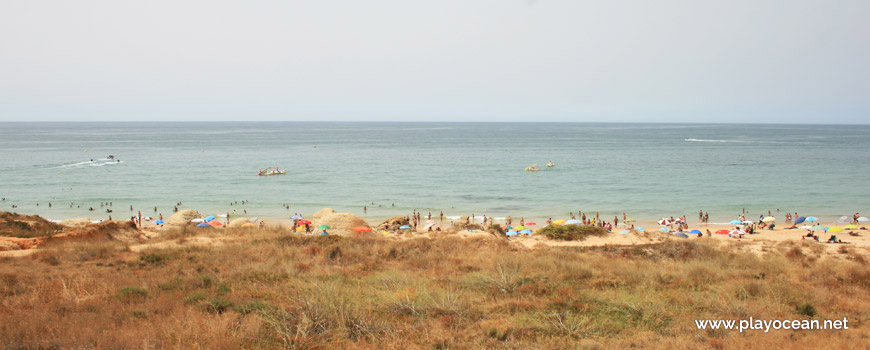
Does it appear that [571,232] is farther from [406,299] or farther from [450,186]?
[450,186]

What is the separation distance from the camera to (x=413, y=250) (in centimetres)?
1545

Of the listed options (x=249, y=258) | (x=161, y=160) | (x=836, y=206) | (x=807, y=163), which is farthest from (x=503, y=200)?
(x=161, y=160)

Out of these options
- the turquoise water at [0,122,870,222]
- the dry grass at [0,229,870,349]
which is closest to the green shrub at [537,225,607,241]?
the dry grass at [0,229,870,349]

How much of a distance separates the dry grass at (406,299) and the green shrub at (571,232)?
7.32 m

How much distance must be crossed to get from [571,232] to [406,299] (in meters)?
15.0

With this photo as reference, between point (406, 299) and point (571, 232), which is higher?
point (406, 299)

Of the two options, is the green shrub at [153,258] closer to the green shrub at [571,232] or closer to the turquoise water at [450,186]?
the green shrub at [571,232]

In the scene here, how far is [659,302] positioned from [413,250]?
26.3ft

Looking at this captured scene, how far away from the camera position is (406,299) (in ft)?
30.2

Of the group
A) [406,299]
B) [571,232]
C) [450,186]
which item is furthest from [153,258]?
[450,186]

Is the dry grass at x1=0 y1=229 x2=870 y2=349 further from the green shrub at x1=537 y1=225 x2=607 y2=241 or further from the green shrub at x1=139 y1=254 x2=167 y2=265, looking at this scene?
the green shrub at x1=537 y1=225 x2=607 y2=241

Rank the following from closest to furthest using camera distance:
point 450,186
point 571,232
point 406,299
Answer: point 406,299 → point 571,232 → point 450,186

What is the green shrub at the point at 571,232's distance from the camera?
72.9ft

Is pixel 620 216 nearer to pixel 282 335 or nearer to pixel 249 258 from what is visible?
pixel 249 258
